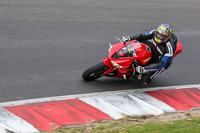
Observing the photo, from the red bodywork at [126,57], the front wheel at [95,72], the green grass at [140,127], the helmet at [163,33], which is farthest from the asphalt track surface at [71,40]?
the green grass at [140,127]

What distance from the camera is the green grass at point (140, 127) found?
218 inches

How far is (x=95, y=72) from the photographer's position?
24.8 feet

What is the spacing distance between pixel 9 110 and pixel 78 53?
11.7ft

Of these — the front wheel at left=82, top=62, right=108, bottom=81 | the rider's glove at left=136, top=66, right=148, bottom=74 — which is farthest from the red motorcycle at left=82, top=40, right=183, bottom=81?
the rider's glove at left=136, top=66, right=148, bottom=74

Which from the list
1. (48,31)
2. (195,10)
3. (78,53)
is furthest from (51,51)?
(195,10)

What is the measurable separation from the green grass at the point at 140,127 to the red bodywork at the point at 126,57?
1.66m

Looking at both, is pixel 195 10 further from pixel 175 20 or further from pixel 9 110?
pixel 9 110

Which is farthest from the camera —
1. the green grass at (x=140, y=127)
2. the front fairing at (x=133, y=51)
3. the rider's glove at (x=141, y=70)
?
the front fairing at (x=133, y=51)

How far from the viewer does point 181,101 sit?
741cm

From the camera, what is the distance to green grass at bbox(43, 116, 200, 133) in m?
5.53

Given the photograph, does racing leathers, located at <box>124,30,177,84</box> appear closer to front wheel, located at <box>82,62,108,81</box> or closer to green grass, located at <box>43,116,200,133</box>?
front wheel, located at <box>82,62,108,81</box>

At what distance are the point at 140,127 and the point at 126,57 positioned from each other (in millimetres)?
2108

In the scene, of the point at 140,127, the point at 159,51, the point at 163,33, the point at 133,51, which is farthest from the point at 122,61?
the point at 140,127

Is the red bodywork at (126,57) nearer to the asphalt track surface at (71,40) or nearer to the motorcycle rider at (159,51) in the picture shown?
the motorcycle rider at (159,51)
